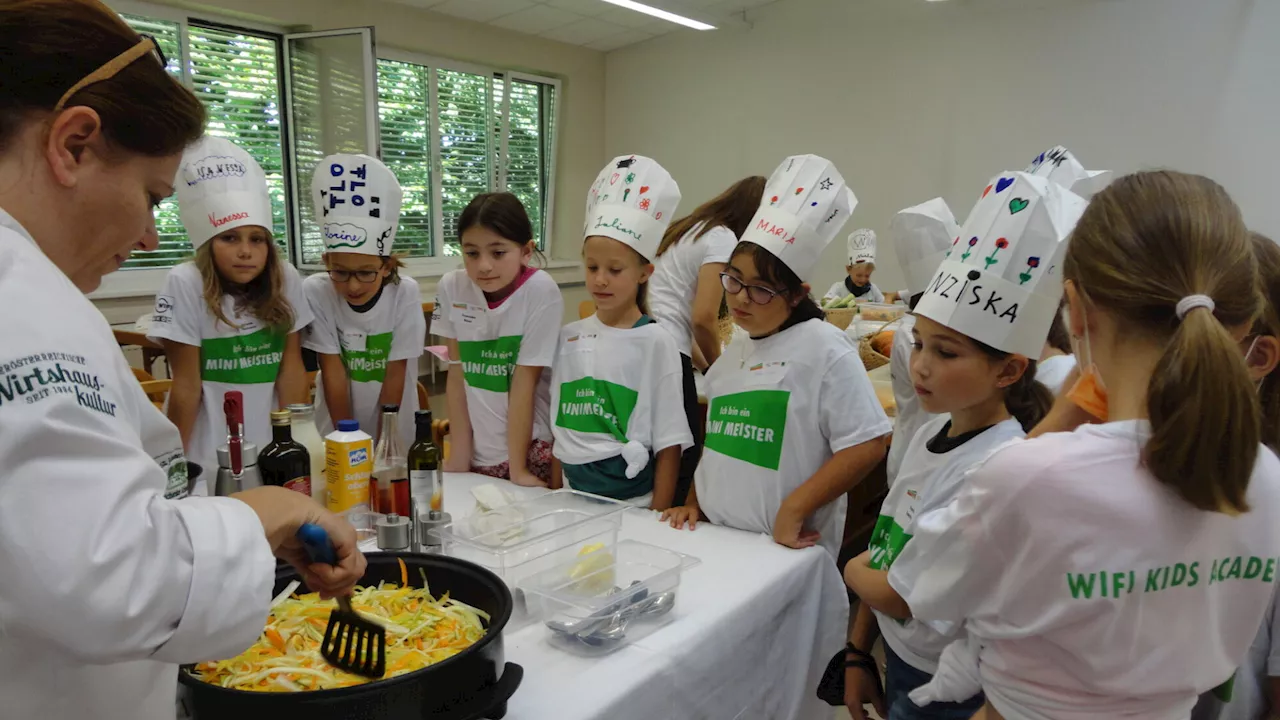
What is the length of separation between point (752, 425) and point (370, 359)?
1199 mm

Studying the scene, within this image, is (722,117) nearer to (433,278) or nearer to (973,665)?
(433,278)

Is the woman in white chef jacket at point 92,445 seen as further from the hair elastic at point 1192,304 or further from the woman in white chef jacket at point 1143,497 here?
the hair elastic at point 1192,304

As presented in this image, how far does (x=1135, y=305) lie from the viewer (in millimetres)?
806

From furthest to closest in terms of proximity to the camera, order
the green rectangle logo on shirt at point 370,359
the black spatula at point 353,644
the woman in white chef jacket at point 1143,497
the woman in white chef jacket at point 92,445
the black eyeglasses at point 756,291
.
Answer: the green rectangle logo on shirt at point 370,359
the black eyeglasses at point 756,291
the black spatula at point 353,644
the woman in white chef jacket at point 1143,497
the woman in white chef jacket at point 92,445

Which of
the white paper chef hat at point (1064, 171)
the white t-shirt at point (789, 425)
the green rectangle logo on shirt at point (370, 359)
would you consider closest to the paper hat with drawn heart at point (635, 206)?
the white t-shirt at point (789, 425)

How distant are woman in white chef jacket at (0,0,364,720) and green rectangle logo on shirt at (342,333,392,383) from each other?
1.43 metres

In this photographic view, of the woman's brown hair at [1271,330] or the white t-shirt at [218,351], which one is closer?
the woman's brown hair at [1271,330]

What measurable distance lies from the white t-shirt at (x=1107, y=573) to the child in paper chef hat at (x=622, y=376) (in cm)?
96

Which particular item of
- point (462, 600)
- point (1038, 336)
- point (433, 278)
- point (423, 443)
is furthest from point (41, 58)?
point (433, 278)

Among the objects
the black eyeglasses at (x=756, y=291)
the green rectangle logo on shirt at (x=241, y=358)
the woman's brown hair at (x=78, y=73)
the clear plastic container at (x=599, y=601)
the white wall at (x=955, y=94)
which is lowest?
the clear plastic container at (x=599, y=601)

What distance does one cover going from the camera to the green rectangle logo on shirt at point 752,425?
1599 millimetres

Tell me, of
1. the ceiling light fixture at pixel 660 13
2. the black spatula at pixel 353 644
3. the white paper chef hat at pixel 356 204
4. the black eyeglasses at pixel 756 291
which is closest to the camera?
the black spatula at pixel 353 644

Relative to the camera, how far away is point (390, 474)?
4.82 ft

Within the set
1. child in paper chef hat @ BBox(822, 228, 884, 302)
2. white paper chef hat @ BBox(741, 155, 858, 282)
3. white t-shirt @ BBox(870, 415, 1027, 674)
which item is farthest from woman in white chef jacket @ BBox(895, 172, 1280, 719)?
child in paper chef hat @ BBox(822, 228, 884, 302)
